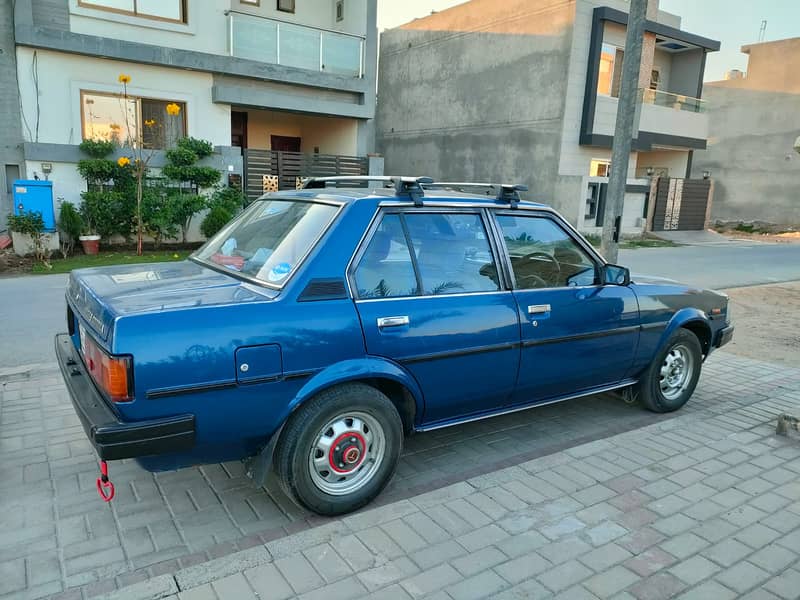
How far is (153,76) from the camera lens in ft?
46.6

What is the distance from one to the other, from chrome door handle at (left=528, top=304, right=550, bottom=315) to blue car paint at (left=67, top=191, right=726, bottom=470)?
0.04 m

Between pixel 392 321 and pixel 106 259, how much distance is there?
10286 millimetres

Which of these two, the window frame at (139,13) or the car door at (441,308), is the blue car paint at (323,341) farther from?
the window frame at (139,13)

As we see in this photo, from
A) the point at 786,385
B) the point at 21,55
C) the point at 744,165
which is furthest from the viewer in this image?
the point at 744,165

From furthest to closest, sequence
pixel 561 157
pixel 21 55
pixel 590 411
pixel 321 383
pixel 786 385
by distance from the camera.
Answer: pixel 561 157, pixel 21 55, pixel 786 385, pixel 590 411, pixel 321 383

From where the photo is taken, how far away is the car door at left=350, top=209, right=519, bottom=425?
11.1 feet

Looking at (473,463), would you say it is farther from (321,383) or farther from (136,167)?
(136,167)

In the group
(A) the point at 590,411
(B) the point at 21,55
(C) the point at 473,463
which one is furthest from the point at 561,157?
(C) the point at 473,463

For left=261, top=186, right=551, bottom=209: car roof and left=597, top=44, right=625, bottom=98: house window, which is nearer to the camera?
A: left=261, top=186, right=551, bottom=209: car roof

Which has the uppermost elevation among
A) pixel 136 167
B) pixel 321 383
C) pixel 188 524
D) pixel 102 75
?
pixel 102 75

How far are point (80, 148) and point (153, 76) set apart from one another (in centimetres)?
255

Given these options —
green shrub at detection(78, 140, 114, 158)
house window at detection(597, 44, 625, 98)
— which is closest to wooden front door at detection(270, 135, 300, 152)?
green shrub at detection(78, 140, 114, 158)

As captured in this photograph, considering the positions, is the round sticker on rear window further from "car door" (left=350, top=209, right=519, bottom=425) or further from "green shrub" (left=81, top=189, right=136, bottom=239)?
"green shrub" (left=81, top=189, right=136, bottom=239)

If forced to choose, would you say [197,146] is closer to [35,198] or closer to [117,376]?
[35,198]
